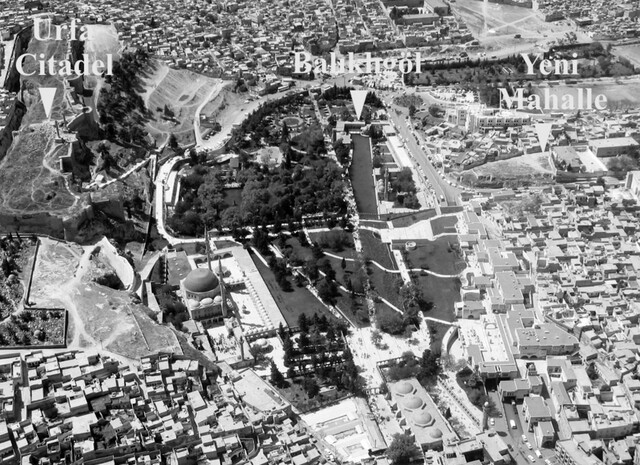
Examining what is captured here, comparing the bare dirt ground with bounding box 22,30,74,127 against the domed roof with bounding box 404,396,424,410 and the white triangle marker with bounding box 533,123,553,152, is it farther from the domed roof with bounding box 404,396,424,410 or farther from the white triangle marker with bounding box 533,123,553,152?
the domed roof with bounding box 404,396,424,410

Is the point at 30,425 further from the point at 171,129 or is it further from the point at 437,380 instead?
the point at 171,129

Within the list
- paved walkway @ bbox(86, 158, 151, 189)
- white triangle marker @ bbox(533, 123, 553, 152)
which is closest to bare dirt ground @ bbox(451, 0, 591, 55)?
white triangle marker @ bbox(533, 123, 553, 152)

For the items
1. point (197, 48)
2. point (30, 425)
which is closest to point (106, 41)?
point (197, 48)

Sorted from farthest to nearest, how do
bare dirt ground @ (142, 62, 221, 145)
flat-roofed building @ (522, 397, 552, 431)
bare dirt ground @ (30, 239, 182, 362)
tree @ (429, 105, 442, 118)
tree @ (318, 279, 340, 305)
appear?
1. tree @ (429, 105, 442, 118)
2. bare dirt ground @ (142, 62, 221, 145)
3. tree @ (318, 279, 340, 305)
4. bare dirt ground @ (30, 239, 182, 362)
5. flat-roofed building @ (522, 397, 552, 431)

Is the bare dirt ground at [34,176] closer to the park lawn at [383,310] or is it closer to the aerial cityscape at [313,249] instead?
the aerial cityscape at [313,249]

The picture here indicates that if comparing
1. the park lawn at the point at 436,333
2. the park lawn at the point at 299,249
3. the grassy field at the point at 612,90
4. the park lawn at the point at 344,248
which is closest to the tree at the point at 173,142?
the park lawn at the point at 299,249
